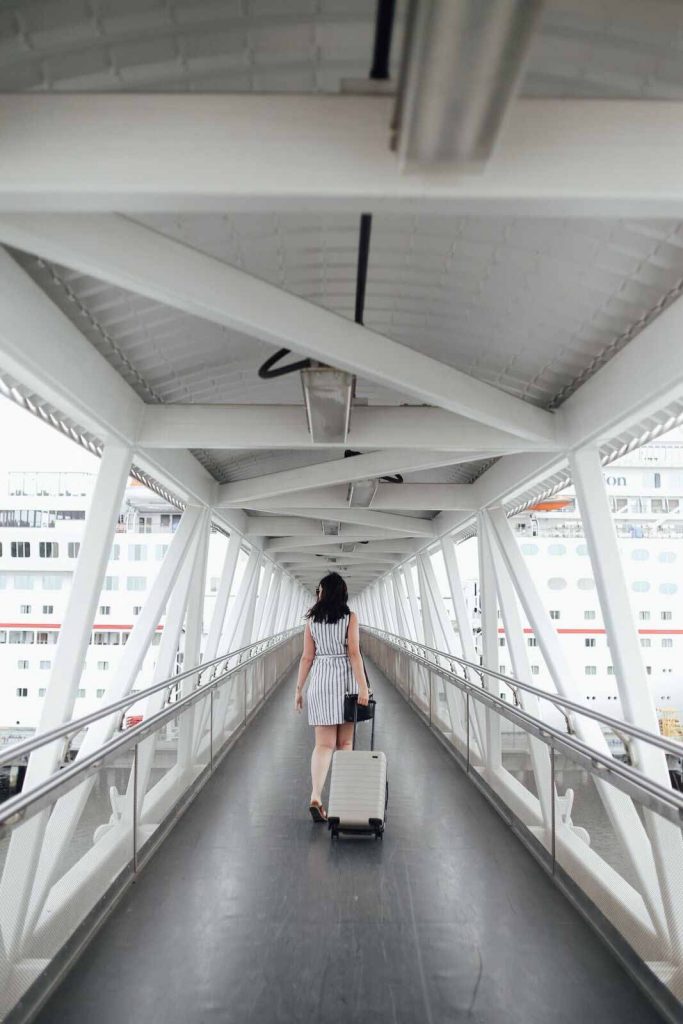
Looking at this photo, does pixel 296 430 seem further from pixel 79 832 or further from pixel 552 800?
pixel 79 832

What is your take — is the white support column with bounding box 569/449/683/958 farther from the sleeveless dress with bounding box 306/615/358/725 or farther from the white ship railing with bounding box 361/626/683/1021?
the sleeveless dress with bounding box 306/615/358/725

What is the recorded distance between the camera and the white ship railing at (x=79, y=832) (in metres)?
2.79

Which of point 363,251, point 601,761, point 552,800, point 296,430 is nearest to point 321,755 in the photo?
point 552,800

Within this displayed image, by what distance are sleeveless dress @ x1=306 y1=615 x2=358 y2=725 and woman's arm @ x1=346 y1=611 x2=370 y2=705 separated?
0.06 m

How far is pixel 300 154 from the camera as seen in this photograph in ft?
7.90

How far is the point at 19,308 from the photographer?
3.80 meters

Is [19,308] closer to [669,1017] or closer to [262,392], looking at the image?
[262,392]

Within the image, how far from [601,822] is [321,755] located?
2030 millimetres

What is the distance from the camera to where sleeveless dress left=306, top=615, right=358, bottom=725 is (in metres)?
5.30

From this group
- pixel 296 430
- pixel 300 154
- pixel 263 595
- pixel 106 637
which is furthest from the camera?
pixel 106 637

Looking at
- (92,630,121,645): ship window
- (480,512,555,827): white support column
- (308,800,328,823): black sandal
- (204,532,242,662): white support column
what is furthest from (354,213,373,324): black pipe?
(92,630,121,645): ship window

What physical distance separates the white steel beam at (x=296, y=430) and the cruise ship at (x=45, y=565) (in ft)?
61.7

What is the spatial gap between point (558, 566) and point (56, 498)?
61.2 ft

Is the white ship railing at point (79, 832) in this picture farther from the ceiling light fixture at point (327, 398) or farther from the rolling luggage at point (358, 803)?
the ceiling light fixture at point (327, 398)
